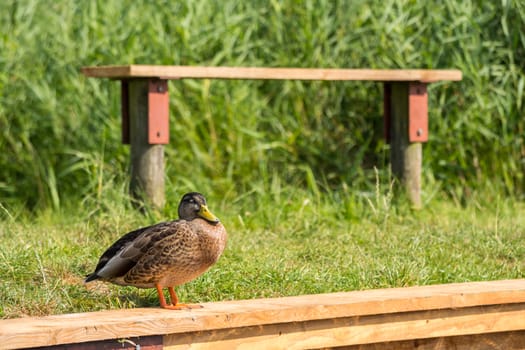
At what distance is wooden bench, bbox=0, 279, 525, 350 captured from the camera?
407 centimetres

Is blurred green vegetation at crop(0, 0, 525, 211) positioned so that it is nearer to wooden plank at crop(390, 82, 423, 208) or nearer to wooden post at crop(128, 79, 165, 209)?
wooden plank at crop(390, 82, 423, 208)

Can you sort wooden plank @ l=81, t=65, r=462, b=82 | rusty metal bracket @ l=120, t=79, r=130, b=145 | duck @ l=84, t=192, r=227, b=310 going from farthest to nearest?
rusty metal bracket @ l=120, t=79, r=130, b=145
wooden plank @ l=81, t=65, r=462, b=82
duck @ l=84, t=192, r=227, b=310

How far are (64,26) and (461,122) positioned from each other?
136 inches

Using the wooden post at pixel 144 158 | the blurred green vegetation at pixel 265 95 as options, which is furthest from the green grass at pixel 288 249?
the blurred green vegetation at pixel 265 95

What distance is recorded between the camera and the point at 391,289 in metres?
4.91

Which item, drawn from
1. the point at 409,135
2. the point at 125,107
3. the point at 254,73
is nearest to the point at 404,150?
the point at 409,135

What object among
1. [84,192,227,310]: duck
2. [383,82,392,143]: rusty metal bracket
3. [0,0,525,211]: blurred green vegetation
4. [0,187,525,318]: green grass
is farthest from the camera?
[0,0,525,211]: blurred green vegetation

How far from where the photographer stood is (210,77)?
7176 mm

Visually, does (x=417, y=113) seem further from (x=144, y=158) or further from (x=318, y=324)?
(x=318, y=324)

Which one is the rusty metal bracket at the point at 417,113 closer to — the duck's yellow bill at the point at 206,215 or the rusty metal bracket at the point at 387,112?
the rusty metal bracket at the point at 387,112

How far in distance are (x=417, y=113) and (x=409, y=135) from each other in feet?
0.59

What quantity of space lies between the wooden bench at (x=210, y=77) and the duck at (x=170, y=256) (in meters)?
2.38

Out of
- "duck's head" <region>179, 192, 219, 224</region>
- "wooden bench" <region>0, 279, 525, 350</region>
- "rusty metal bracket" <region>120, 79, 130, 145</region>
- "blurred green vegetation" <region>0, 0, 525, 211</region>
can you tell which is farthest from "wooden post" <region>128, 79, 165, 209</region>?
"wooden bench" <region>0, 279, 525, 350</region>

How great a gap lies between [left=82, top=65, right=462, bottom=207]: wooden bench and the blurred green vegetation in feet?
1.49
